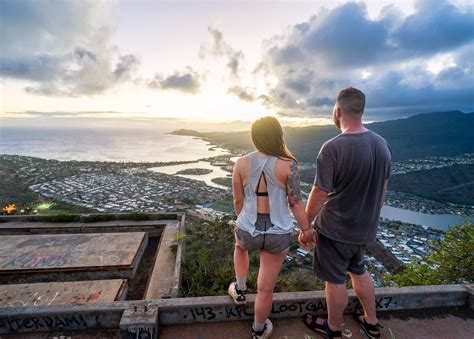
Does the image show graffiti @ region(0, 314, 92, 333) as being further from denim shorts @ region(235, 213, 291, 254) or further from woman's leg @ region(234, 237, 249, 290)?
denim shorts @ region(235, 213, 291, 254)

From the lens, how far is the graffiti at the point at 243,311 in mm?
2455

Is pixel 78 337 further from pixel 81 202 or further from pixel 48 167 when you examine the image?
pixel 48 167

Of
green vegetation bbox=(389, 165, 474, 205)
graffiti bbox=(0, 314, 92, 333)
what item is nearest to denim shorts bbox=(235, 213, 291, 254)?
graffiti bbox=(0, 314, 92, 333)

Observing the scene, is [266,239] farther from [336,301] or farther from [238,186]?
[336,301]

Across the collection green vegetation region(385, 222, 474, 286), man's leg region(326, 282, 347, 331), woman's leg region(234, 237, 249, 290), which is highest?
woman's leg region(234, 237, 249, 290)

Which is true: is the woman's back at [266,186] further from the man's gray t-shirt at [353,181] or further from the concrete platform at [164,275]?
the concrete platform at [164,275]

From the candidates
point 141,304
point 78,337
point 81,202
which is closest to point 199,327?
point 141,304

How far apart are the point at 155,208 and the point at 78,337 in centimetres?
3442

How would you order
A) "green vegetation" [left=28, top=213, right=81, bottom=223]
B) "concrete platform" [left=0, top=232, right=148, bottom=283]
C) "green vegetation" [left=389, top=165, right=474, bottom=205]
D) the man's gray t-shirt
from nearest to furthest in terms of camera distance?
the man's gray t-shirt → "concrete platform" [left=0, top=232, right=148, bottom=283] → "green vegetation" [left=28, top=213, right=81, bottom=223] → "green vegetation" [left=389, top=165, right=474, bottom=205]

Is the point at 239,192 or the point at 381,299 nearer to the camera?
the point at 239,192

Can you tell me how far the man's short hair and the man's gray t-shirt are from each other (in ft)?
0.51

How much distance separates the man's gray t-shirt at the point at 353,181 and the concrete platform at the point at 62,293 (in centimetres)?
436

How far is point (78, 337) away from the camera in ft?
7.66

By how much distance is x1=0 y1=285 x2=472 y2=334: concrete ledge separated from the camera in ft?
7.71
